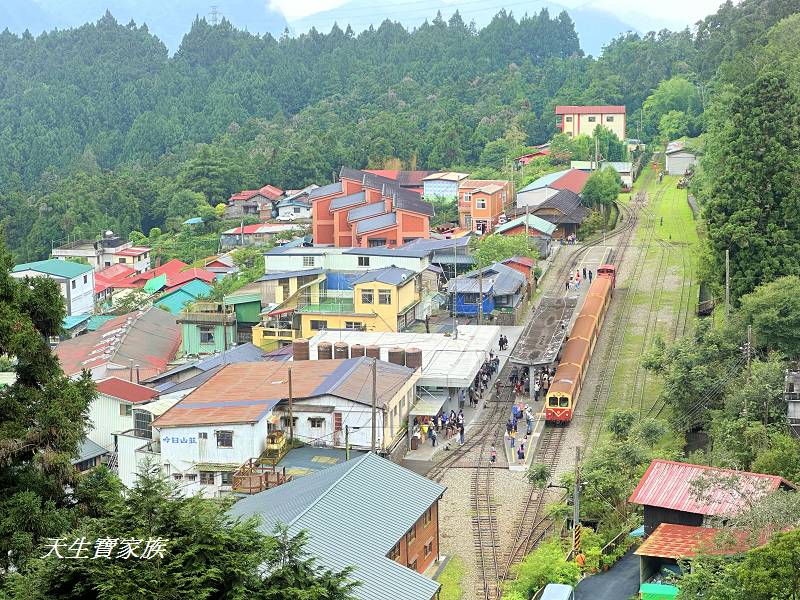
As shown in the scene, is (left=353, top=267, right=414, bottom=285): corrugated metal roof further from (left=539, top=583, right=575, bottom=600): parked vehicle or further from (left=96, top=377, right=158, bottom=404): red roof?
(left=539, top=583, right=575, bottom=600): parked vehicle

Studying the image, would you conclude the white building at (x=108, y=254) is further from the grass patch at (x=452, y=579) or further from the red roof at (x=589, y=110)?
the grass patch at (x=452, y=579)

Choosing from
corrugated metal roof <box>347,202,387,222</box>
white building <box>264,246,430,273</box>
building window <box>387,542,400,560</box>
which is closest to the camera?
building window <box>387,542,400,560</box>

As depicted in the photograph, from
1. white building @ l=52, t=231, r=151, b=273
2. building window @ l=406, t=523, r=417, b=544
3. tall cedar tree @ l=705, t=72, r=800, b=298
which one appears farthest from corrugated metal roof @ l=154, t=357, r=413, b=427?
white building @ l=52, t=231, r=151, b=273

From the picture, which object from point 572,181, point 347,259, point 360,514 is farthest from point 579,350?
point 572,181

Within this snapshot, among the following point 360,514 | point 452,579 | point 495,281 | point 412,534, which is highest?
point 495,281

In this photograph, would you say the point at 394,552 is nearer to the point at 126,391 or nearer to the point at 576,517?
the point at 576,517

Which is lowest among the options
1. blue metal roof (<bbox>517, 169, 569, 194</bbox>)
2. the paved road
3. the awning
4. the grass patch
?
the grass patch

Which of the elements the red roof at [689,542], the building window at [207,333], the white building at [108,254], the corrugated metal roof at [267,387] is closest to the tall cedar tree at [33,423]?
the red roof at [689,542]
